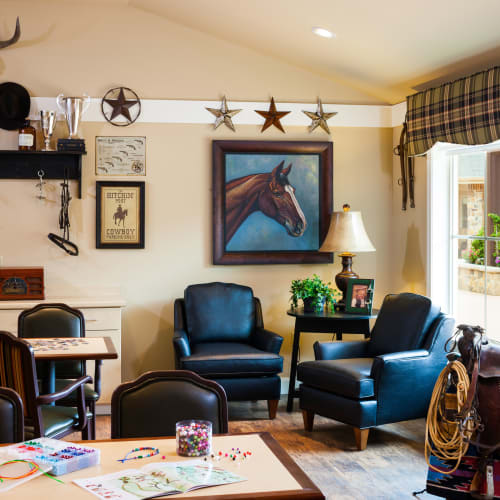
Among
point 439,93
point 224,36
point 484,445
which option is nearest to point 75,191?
point 224,36

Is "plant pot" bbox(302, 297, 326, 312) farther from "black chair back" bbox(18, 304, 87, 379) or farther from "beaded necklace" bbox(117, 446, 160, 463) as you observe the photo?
"beaded necklace" bbox(117, 446, 160, 463)

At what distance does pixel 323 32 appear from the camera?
477 cm

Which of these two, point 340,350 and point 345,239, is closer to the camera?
point 340,350

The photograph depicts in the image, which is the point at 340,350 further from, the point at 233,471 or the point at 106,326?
the point at 233,471

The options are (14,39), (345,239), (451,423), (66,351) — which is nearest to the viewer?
(451,423)

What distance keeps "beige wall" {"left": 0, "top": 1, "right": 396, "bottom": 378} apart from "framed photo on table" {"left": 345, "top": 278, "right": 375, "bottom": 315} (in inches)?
25.8

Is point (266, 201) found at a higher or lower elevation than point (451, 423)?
higher

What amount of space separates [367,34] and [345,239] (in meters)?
1.58

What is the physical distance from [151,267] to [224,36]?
2003 millimetres

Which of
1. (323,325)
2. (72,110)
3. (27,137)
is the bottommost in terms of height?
(323,325)

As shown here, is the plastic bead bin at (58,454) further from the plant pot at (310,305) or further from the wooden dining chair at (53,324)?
the plant pot at (310,305)

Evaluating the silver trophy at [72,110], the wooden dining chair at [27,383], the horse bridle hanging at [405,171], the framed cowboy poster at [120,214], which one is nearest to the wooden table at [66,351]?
the wooden dining chair at [27,383]

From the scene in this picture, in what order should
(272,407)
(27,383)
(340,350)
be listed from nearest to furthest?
1. (27,383)
2. (340,350)
3. (272,407)

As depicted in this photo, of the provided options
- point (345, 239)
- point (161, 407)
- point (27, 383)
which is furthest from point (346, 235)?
point (161, 407)
